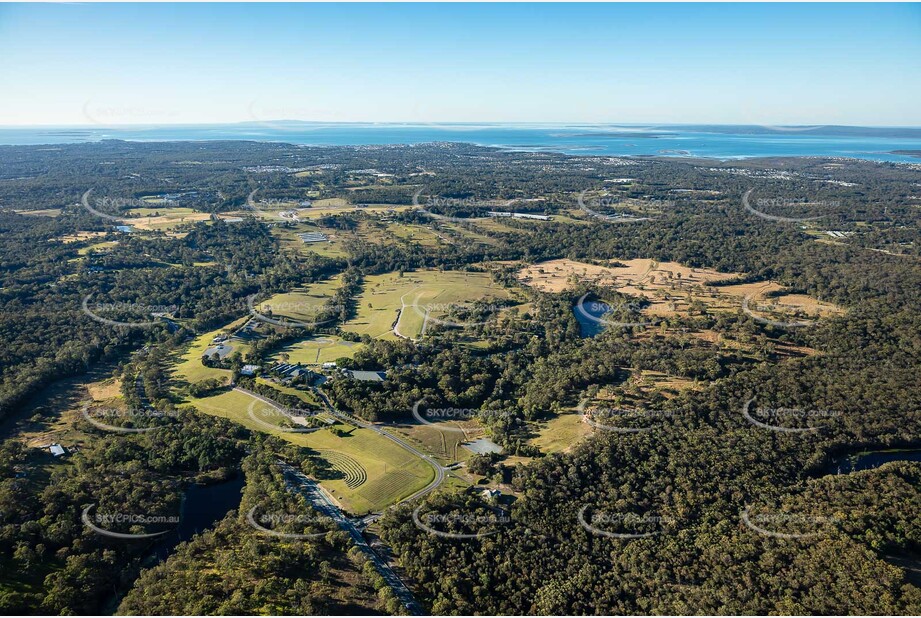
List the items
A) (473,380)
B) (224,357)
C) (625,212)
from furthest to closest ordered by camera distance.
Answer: (625,212) → (224,357) → (473,380)

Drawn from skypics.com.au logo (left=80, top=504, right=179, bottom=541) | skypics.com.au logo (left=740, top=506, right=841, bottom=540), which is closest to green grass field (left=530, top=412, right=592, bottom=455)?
skypics.com.au logo (left=740, top=506, right=841, bottom=540)

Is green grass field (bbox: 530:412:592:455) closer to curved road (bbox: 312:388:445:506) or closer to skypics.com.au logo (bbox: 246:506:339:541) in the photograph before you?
curved road (bbox: 312:388:445:506)

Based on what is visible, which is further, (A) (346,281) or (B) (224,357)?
(A) (346,281)

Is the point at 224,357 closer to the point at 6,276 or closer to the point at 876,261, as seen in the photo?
the point at 6,276

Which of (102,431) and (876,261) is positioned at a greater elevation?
(876,261)

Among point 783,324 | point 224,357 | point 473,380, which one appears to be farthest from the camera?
point 783,324

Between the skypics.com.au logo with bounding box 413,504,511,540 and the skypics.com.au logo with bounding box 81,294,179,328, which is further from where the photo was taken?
the skypics.com.au logo with bounding box 81,294,179,328

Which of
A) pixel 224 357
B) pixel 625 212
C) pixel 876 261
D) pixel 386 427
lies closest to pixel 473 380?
pixel 386 427
